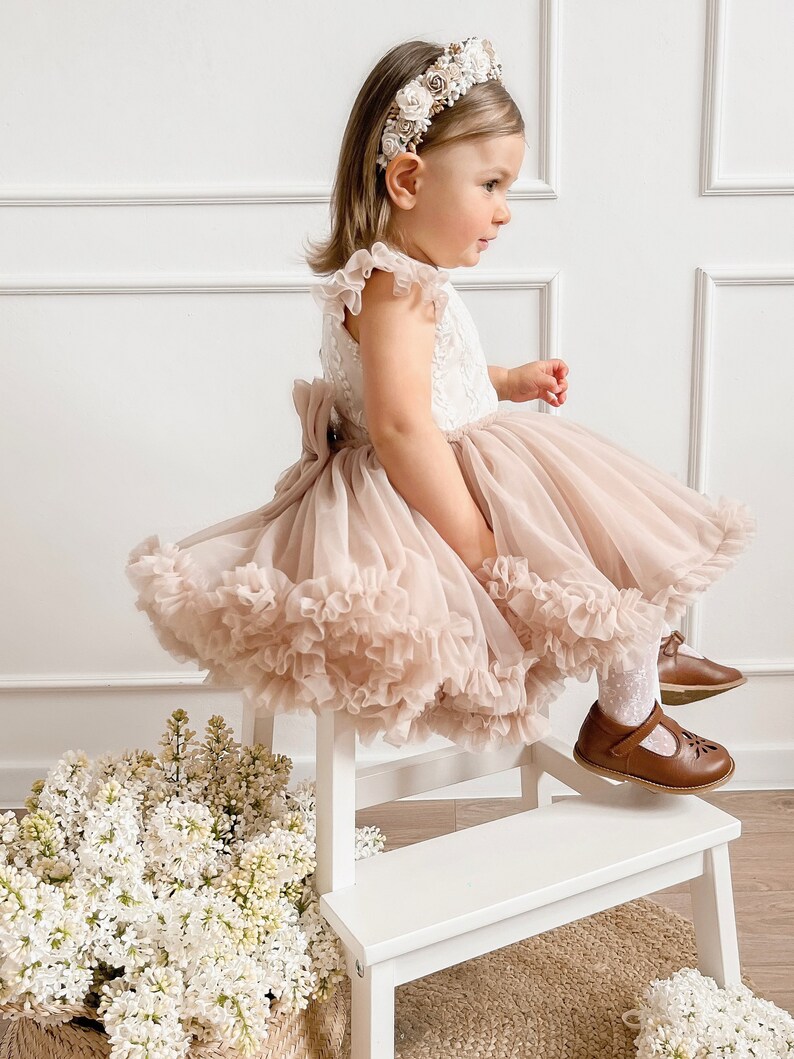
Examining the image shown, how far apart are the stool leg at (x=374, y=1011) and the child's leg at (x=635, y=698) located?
353 millimetres

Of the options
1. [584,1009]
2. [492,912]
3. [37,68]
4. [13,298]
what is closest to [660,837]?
[492,912]

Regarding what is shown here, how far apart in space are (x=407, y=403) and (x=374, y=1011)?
0.58 m

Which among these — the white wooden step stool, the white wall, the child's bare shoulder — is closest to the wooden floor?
the white wooden step stool

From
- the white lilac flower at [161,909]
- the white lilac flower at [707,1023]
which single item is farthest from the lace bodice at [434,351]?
the white lilac flower at [707,1023]

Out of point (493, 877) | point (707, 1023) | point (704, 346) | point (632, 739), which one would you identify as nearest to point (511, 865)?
point (493, 877)

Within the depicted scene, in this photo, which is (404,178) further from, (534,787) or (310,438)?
(534,787)

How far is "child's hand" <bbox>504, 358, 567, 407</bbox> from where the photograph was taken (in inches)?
47.3

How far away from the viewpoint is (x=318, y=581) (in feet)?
2.60

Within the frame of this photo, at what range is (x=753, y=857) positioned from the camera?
1532 millimetres

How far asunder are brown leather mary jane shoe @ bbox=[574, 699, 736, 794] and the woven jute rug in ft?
1.20

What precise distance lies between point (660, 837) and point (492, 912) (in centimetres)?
23

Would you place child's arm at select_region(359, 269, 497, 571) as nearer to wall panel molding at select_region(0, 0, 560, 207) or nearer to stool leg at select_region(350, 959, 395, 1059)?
stool leg at select_region(350, 959, 395, 1059)

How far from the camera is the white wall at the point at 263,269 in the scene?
4.76ft

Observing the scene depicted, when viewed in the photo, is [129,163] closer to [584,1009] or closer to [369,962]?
[369,962]
